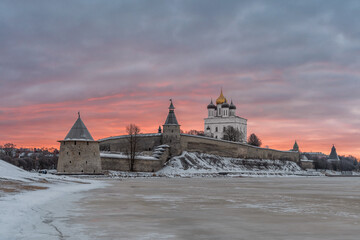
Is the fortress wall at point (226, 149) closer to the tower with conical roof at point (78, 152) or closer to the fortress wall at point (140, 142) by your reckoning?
the fortress wall at point (140, 142)

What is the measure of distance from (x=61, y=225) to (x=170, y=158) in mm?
50420

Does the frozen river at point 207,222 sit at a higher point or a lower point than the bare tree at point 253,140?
lower

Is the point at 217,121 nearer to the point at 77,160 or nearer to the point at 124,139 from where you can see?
the point at 124,139

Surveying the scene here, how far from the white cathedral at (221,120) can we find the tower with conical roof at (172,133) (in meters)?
36.8

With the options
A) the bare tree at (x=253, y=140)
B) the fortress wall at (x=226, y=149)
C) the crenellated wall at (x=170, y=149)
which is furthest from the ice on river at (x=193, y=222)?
the bare tree at (x=253, y=140)

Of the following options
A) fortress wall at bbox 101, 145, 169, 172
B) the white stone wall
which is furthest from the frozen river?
the white stone wall

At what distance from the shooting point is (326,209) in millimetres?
10805

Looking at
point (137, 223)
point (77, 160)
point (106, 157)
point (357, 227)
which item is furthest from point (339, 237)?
point (106, 157)

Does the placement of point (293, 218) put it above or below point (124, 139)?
below

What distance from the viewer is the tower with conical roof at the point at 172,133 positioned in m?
58.9

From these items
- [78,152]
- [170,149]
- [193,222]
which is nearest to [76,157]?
[78,152]

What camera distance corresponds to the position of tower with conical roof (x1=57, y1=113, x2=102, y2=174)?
40062 millimetres

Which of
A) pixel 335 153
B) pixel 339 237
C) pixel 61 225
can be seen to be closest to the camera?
pixel 339 237

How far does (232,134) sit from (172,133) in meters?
33.2
